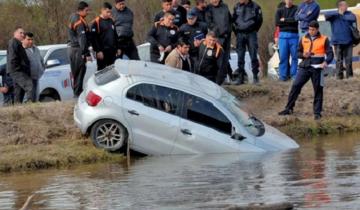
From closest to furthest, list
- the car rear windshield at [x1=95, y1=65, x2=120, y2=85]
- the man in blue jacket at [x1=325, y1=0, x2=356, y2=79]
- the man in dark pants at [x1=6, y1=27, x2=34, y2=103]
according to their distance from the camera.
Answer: the car rear windshield at [x1=95, y1=65, x2=120, y2=85]
the man in dark pants at [x1=6, y1=27, x2=34, y2=103]
the man in blue jacket at [x1=325, y1=0, x2=356, y2=79]

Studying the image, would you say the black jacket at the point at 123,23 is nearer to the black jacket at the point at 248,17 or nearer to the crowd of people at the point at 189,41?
the crowd of people at the point at 189,41

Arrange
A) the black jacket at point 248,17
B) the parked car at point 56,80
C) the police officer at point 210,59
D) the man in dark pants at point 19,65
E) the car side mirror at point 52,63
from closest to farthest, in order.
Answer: the man in dark pants at point 19,65 → the police officer at point 210,59 → the black jacket at point 248,17 → the parked car at point 56,80 → the car side mirror at point 52,63

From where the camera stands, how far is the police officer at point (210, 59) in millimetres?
19094

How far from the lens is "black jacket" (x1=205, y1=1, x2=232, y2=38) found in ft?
66.7

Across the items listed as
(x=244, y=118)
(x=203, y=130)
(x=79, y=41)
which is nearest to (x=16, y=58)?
(x=79, y=41)

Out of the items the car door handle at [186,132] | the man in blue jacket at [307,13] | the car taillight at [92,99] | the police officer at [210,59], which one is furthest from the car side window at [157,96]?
the man in blue jacket at [307,13]

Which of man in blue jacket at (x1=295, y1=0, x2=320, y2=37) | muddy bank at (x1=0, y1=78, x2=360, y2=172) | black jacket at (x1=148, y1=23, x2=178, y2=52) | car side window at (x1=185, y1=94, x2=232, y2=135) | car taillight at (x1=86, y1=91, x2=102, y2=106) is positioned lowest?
muddy bank at (x1=0, y1=78, x2=360, y2=172)

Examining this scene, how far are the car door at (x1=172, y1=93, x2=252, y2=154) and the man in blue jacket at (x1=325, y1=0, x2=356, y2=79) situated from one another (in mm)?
6675

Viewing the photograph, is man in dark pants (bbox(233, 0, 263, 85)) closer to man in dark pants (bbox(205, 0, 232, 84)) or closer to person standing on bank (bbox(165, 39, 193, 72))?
man in dark pants (bbox(205, 0, 232, 84))

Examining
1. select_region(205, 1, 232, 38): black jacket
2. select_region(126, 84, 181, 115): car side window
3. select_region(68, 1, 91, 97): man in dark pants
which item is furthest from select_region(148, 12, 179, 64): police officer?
select_region(126, 84, 181, 115): car side window

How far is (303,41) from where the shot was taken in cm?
1919

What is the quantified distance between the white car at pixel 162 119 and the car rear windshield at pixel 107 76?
0.04 m

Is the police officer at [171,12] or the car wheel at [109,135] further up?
the police officer at [171,12]

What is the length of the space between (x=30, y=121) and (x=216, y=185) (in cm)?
594
